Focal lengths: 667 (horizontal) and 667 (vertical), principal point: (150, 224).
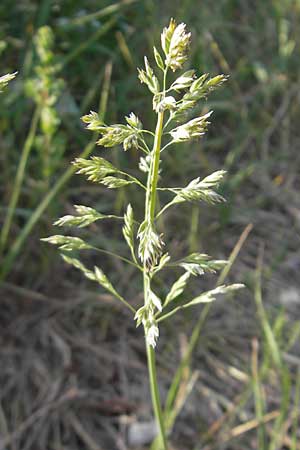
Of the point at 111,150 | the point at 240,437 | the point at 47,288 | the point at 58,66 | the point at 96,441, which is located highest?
the point at 58,66

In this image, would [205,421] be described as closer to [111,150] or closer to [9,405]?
[9,405]

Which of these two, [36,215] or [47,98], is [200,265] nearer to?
[36,215]

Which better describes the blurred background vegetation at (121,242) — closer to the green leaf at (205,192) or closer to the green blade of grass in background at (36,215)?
the green blade of grass in background at (36,215)

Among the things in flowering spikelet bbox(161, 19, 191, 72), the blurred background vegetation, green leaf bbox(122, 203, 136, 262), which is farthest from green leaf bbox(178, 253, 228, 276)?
the blurred background vegetation

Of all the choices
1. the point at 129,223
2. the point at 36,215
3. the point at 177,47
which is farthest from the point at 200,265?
the point at 36,215

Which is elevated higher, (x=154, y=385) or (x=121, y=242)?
(x=154, y=385)

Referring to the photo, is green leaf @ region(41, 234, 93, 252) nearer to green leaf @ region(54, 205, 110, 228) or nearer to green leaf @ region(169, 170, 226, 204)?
green leaf @ region(54, 205, 110, 228)

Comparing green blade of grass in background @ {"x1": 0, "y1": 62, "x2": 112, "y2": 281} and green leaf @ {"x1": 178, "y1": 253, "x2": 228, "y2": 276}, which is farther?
green blade of grass in background @ {"x1": 0, "y1": 62, "x2": 112, "y2": 281}

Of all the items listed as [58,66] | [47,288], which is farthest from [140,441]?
[58,66]

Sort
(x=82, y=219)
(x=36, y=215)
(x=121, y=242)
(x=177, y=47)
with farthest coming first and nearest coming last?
(x=121, y=242) → (x=36, y=215) → (x=82, y=219) → (x=177, y=47)
